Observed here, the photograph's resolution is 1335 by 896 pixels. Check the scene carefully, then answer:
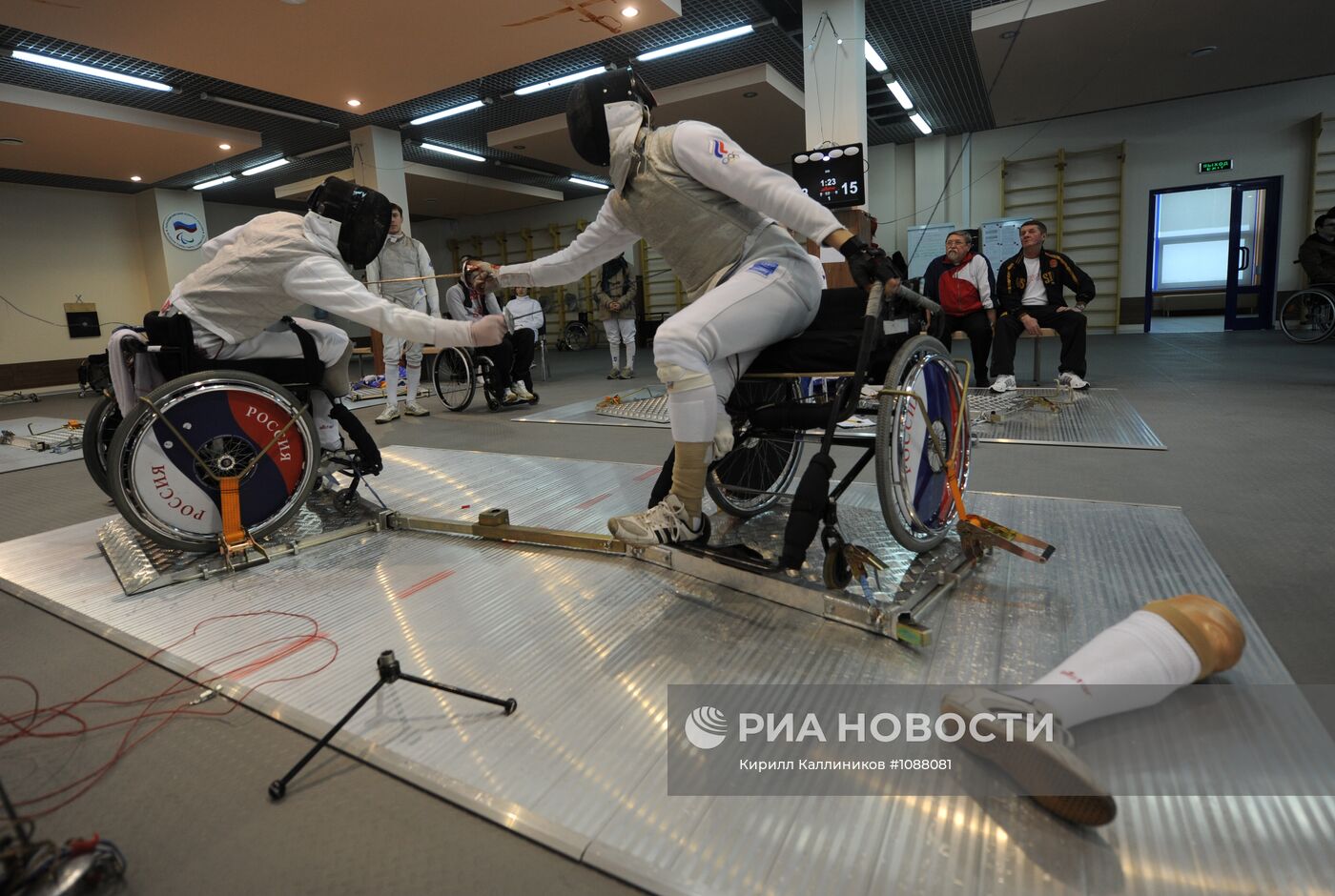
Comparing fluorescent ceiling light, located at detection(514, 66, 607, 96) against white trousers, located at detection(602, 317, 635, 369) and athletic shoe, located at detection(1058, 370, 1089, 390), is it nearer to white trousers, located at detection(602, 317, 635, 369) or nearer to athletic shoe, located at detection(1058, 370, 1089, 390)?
white trousers, located at detection(602, 317, 635, 369)

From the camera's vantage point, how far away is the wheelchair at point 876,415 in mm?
1753

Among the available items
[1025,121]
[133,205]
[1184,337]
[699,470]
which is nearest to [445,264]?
[133,205]

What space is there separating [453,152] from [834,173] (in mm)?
6791

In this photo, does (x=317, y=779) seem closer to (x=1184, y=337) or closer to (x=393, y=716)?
(x=393, y=716)

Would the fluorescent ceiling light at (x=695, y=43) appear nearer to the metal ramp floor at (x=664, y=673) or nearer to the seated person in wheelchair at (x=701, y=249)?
the seated person in wheelchair at (x=701, y=249)

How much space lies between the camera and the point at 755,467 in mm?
2592

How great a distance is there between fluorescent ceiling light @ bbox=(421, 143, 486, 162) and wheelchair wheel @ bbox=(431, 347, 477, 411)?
494 cm

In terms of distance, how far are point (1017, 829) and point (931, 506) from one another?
110 cm

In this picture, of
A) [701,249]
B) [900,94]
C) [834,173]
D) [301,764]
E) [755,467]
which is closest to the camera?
[301,764]

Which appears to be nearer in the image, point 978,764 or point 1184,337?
point 978,764

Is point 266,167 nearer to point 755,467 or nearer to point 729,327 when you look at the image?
point 755,467

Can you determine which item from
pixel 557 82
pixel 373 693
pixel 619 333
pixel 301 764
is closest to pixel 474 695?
pixel 373 693

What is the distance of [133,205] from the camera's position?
1189 centimetres

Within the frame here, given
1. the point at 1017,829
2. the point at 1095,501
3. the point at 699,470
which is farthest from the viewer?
the point at 1095,501
